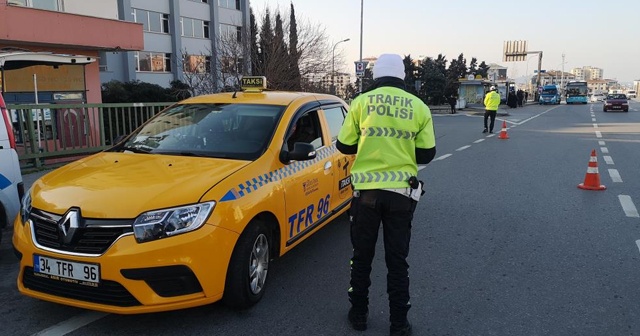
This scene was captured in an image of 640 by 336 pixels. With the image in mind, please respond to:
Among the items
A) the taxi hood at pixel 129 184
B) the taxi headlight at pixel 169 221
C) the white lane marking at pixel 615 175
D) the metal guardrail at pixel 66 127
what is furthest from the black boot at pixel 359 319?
the metal guardrail at pixel 66 127

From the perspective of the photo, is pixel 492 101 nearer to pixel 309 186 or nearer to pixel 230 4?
pixel 309 186

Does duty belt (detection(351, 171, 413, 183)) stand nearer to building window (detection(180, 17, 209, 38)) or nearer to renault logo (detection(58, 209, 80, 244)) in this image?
renault logo (detection(58, 209, 80, 244))

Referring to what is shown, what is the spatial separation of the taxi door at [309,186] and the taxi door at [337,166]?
0.12 meters

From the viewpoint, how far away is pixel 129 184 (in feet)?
11.5

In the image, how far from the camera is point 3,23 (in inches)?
620

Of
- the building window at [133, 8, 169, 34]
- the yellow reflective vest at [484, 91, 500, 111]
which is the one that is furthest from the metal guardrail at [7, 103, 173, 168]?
the building window at [133, 8, 169, 34]

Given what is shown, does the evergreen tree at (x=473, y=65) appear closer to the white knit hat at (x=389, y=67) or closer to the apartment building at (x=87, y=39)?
the apartment building at (x=87, y=39)

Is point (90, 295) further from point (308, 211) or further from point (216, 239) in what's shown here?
point (308, 211)

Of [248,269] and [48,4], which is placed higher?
[48,4]

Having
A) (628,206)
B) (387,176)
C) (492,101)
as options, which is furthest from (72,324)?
(492,101)

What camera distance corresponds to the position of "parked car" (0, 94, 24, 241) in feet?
15.3

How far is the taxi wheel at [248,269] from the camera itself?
353cm

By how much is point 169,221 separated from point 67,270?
0.73 meters

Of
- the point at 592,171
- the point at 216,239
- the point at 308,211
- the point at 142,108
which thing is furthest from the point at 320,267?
the point at 142,108
